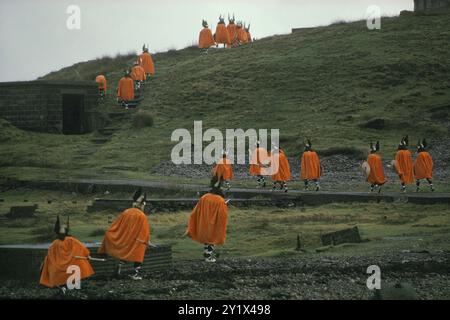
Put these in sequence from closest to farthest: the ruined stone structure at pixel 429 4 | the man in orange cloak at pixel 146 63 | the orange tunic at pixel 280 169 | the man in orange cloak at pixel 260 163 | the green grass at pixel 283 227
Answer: the green grass at pixel 283 227 < the orange tunic at pixel 280 169 < the man in orange cloak at pixel 260 163 < the man in orange cloak at pixel 146 63 < the ruined stone structure at pixel 429 4

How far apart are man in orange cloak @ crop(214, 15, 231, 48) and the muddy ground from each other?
66.4 ft

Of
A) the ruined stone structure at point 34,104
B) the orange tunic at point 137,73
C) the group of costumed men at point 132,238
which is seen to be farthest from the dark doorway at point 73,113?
the group of costumed men at point 132,238

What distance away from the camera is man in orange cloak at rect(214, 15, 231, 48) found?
56.7 metres

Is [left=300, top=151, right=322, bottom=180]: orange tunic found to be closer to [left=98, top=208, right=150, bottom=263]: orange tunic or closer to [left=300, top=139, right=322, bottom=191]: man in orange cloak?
[left=300, top=139, right=322, bottom=191]: man in orange cloak

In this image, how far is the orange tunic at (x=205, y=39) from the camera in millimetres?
57656

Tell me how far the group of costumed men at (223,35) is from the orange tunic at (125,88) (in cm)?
924

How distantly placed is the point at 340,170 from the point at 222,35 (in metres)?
24.3

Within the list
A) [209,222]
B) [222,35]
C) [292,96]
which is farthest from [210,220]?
[222,35]

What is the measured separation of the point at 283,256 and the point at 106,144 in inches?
929

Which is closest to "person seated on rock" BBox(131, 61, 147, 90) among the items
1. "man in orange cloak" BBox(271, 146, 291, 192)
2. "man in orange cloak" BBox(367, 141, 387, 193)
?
"man in orange cloak" BBox(271, 146, 291, 192)

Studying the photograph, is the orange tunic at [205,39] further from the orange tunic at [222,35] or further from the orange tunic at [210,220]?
the orange tunic at [210,220]

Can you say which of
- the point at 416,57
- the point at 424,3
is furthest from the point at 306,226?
the point at 424,3
